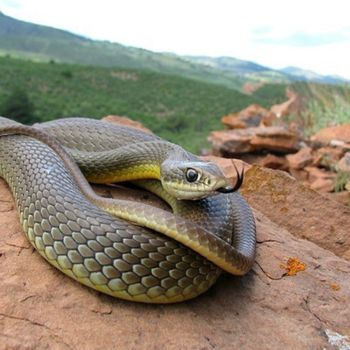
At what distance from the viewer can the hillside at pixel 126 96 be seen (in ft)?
126

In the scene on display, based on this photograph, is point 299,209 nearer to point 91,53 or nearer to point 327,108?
point 327,108

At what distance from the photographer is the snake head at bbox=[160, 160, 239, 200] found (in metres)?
3.78

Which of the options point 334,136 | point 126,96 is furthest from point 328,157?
point 126,96

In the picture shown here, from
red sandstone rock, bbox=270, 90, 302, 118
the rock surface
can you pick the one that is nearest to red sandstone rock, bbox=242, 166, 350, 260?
the rock surface

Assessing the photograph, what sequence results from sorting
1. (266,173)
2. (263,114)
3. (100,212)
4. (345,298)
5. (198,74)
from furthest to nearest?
(198,74)
(263,114)
(266,173)
(345,298)
(100,212)

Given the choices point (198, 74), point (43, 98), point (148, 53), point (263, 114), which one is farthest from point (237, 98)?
point (148, 53)

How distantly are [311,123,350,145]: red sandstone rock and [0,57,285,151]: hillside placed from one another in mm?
22049

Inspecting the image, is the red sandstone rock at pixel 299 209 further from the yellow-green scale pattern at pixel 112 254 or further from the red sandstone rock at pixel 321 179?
the red sandstone rock at pixel 321 179

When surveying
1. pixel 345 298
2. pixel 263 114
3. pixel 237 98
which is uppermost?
pixel 345 298

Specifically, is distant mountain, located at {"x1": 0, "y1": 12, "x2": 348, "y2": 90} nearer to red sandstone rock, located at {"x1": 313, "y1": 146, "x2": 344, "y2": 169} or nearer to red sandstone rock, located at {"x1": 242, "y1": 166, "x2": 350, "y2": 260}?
red sandstone rock, located at {"x1": 313, "y1": 146, "x2": 344, "y2": 169}

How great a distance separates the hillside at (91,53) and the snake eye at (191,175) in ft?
260

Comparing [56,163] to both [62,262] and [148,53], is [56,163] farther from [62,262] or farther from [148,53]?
[148,53]

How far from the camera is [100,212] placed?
146 inches

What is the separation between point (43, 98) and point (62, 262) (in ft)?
127
